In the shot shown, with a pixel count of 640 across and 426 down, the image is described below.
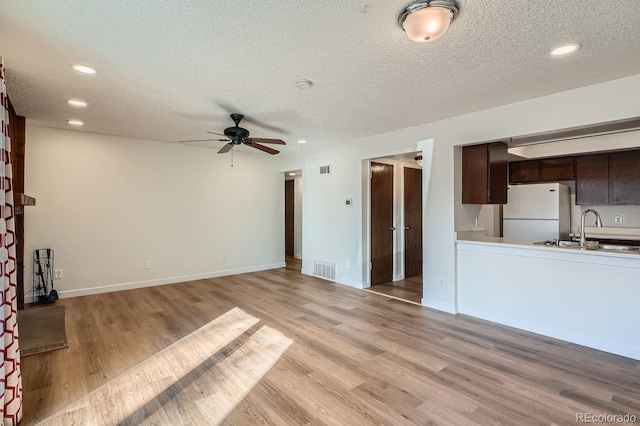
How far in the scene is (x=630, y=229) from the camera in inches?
195

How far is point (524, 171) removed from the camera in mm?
5922

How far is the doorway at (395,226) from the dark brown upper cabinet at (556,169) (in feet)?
7.05

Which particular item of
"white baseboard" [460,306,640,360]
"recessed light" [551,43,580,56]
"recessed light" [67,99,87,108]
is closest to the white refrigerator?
"white baseboard" [460,306,640,360]

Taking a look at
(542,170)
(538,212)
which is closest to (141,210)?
(538,212)

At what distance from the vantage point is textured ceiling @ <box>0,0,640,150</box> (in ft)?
6.26

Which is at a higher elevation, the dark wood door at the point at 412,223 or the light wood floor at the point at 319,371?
the dark wood door at the point at 412,223

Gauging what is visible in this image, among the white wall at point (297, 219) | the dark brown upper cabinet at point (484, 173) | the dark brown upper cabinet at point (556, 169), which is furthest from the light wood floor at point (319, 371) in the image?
the white wall at point (297, 219)

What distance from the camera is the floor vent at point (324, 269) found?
5.90 metres

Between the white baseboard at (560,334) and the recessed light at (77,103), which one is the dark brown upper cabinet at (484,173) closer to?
the white baseboard at (560,334)

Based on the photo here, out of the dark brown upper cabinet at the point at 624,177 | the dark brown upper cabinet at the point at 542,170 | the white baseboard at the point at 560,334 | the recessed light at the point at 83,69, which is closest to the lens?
the recessed light at the point at 83,69

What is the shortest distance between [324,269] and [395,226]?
1.59 m

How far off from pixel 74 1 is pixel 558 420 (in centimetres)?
391

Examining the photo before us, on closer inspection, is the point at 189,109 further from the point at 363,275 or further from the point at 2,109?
the point at 363,275

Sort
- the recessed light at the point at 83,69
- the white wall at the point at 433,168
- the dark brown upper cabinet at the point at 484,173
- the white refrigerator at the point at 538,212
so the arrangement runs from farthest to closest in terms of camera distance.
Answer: the white refrigerator at the point at 538,212
the dark brown upper cabinet at the point at 484,173
the white wall at the point at 433,168
the recessed light at the point at 83,69
